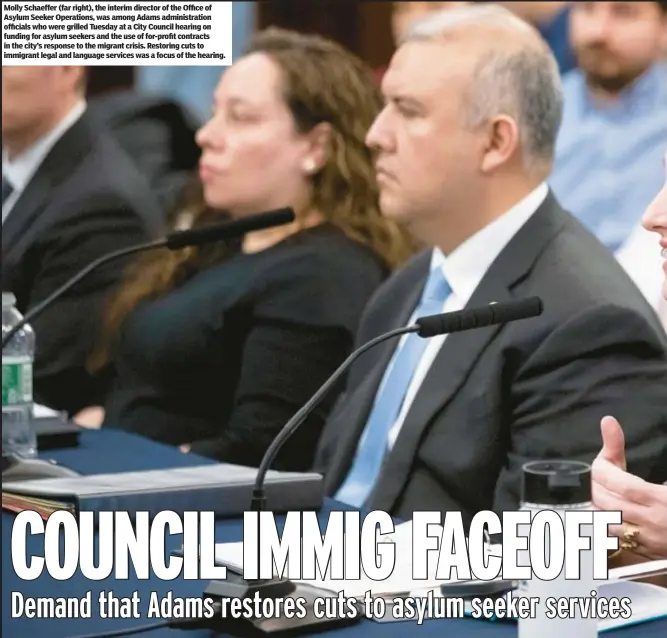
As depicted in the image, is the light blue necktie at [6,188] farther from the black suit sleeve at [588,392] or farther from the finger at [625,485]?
the finger at [625,485]

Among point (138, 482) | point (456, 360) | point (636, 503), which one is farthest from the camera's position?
point (456, 360)

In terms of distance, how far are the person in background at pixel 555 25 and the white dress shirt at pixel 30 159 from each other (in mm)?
1429

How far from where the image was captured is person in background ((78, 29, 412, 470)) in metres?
2.79

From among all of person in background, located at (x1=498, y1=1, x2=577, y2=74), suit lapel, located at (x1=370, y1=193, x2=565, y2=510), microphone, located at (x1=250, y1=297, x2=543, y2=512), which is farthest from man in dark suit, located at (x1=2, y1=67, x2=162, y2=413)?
microphone, located at (x1=250, y1=297, x2=543, y2=512)

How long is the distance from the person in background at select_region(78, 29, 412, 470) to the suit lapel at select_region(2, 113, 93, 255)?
49 centimetres

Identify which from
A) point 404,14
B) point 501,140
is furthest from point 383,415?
point 404,14

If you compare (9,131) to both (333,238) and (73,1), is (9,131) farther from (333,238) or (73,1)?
(73,1)

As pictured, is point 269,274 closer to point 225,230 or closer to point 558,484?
point 225,230

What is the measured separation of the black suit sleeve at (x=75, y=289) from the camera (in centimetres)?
342

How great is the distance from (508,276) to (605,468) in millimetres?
699

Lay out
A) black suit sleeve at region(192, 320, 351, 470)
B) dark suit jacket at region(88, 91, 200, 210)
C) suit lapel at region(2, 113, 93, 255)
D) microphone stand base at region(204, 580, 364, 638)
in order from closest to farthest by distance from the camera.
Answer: microphone stand base at region(204, 580, 364, 638) → black suit sleeve at region(192, 320, 351, 470) → dark suit jacket at region(88, 91, 200, 210) → suit lapel at region(2, 113, 93, 255)

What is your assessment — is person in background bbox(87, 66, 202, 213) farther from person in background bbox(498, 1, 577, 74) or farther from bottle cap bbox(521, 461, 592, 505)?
bottle cap bbox(521, 461, 592, 505)

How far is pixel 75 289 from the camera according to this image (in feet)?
11.4

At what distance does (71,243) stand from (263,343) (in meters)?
0.87
